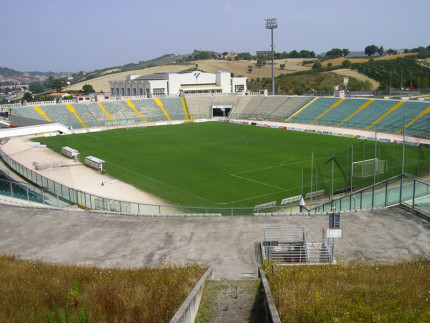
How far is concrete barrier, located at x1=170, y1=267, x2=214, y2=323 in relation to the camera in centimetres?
848

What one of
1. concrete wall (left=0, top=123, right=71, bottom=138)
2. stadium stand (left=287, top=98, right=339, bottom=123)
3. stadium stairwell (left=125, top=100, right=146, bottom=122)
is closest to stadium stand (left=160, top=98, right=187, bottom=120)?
stadium stairwell (left=125, top=100, right=146, bottom=122)

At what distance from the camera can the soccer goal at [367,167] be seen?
2980cm

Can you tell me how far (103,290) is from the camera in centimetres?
1043

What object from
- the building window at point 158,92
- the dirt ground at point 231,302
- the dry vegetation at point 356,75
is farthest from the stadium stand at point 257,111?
the dirt ground at point 231,302

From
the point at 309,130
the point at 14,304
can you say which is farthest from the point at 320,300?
the point at 309,130

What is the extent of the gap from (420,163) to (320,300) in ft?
70.9

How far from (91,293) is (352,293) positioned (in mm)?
6139

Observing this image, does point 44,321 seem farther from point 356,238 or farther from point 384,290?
point 356,238

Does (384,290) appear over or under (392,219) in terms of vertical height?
over

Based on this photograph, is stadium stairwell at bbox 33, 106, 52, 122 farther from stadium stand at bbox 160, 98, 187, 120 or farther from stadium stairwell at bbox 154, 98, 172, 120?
stadium stand at bbox 160, 98, 187, 120

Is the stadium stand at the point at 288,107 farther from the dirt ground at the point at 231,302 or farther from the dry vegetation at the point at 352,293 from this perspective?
the dirt ground at the point at 231,302

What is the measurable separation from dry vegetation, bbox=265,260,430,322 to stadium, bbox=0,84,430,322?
9.71 feet

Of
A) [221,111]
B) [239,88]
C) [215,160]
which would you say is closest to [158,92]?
[221,111]

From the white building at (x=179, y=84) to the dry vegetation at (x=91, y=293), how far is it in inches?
3202
